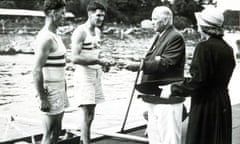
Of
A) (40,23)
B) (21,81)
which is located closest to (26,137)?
(21,81)

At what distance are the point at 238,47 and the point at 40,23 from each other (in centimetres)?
375

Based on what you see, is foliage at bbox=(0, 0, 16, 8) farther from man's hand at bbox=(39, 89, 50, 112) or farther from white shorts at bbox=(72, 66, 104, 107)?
man's hand at bbox=(39, 89, 50, 112)

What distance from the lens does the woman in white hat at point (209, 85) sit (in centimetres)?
325

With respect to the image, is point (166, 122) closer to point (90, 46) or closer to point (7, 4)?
point (90, 46)

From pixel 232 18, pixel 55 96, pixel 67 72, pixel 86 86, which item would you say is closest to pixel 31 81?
pixel 67 72

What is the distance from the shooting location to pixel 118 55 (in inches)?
205

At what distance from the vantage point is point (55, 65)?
11.0ft

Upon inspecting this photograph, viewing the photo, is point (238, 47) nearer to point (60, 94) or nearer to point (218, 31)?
point (218, 31)

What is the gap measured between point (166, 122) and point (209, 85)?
0.81 m

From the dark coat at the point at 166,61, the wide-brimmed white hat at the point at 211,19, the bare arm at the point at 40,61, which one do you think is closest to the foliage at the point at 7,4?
the bare arm at the point at 40,61

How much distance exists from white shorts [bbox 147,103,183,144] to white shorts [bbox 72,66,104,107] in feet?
1.74

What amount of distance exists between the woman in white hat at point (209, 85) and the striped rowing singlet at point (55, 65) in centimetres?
85

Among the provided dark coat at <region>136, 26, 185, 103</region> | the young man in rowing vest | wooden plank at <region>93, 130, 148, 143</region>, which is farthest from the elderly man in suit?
wooden plank at <region>93, 130, 148, 143</region>

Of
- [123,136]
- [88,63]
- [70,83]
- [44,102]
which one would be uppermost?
[88,63]
